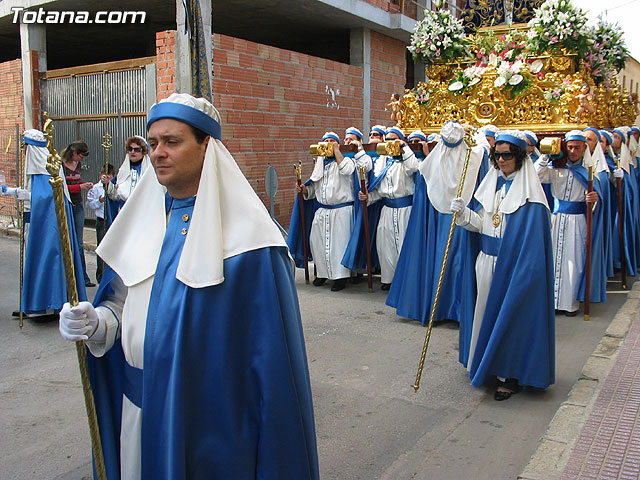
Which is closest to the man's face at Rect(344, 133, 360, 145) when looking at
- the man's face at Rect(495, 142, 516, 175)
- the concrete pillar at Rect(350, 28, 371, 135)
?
the man's face at Rect(495, 142, 516, 175)

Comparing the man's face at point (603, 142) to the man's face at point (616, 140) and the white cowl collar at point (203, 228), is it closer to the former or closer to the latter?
the man's face at point (616, 140)

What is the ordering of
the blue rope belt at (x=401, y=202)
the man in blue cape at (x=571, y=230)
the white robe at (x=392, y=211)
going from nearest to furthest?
the man in blue cape at (x=571, y=230) < the white robe at (x=392, y=211) < the blue rope belt at (x=401, y=202)

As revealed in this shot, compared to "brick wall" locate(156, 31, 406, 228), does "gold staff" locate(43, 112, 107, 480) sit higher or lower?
lower

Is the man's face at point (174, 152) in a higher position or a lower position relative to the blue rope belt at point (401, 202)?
higher

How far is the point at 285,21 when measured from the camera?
45.4 feet

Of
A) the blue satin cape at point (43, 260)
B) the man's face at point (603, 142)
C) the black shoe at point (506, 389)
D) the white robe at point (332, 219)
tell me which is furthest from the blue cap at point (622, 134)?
the blue satin cape at point (43, 260)

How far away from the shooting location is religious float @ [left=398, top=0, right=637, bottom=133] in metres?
8.52

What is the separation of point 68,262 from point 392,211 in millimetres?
6510

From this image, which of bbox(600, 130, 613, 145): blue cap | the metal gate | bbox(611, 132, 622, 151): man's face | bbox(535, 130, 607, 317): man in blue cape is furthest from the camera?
the metal gate

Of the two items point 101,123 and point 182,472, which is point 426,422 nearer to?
point 182,472

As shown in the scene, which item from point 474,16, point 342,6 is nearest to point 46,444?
point 474,16

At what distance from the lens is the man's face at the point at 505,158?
461cm
